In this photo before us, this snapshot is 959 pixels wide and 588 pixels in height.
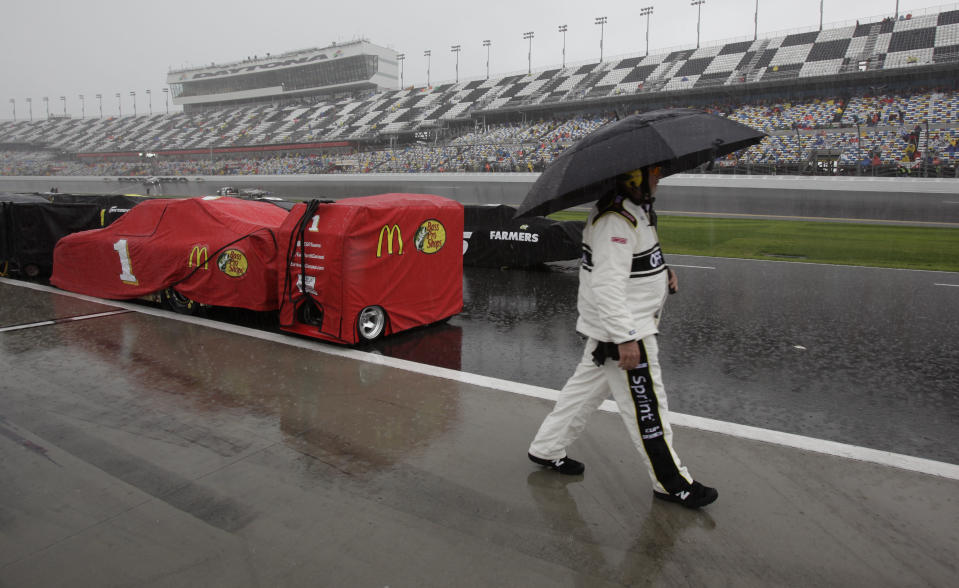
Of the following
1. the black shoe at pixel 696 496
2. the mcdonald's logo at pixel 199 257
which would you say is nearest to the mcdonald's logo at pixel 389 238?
the mcdonald's logo at pixel 199 257

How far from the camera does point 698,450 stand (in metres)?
3.26

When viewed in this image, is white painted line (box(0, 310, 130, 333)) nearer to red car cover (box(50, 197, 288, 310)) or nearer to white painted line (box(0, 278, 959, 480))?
white painted line (box(0, 278, 959, 480))

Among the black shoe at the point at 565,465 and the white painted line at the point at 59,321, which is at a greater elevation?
the white painted line at the point at 59,321

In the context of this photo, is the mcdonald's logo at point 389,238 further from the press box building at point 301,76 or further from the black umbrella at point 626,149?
the press box building at point 301,76

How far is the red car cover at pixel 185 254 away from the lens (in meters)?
5.92

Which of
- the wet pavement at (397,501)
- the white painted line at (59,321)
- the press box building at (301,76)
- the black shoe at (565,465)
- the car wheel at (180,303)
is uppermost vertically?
the press box building at (301,76)

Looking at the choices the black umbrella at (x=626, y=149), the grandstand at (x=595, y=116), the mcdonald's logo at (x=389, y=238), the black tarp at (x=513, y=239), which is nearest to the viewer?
the black umbrella at (x=626, y=149)

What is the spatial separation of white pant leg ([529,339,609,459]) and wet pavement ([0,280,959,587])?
0.57ft

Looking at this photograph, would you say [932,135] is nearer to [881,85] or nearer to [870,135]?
[870,135]

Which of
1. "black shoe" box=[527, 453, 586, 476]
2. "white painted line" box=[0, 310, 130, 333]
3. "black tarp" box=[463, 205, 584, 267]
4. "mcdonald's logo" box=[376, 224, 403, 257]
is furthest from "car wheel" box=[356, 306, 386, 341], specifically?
"black tarp" box=[463, 205, 584, 267]

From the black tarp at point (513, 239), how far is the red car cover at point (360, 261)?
3884mm

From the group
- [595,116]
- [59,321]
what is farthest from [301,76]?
[59,321]

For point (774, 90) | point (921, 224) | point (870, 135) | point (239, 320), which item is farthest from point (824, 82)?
point (239, 320)

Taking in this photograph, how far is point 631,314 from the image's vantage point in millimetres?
2680
